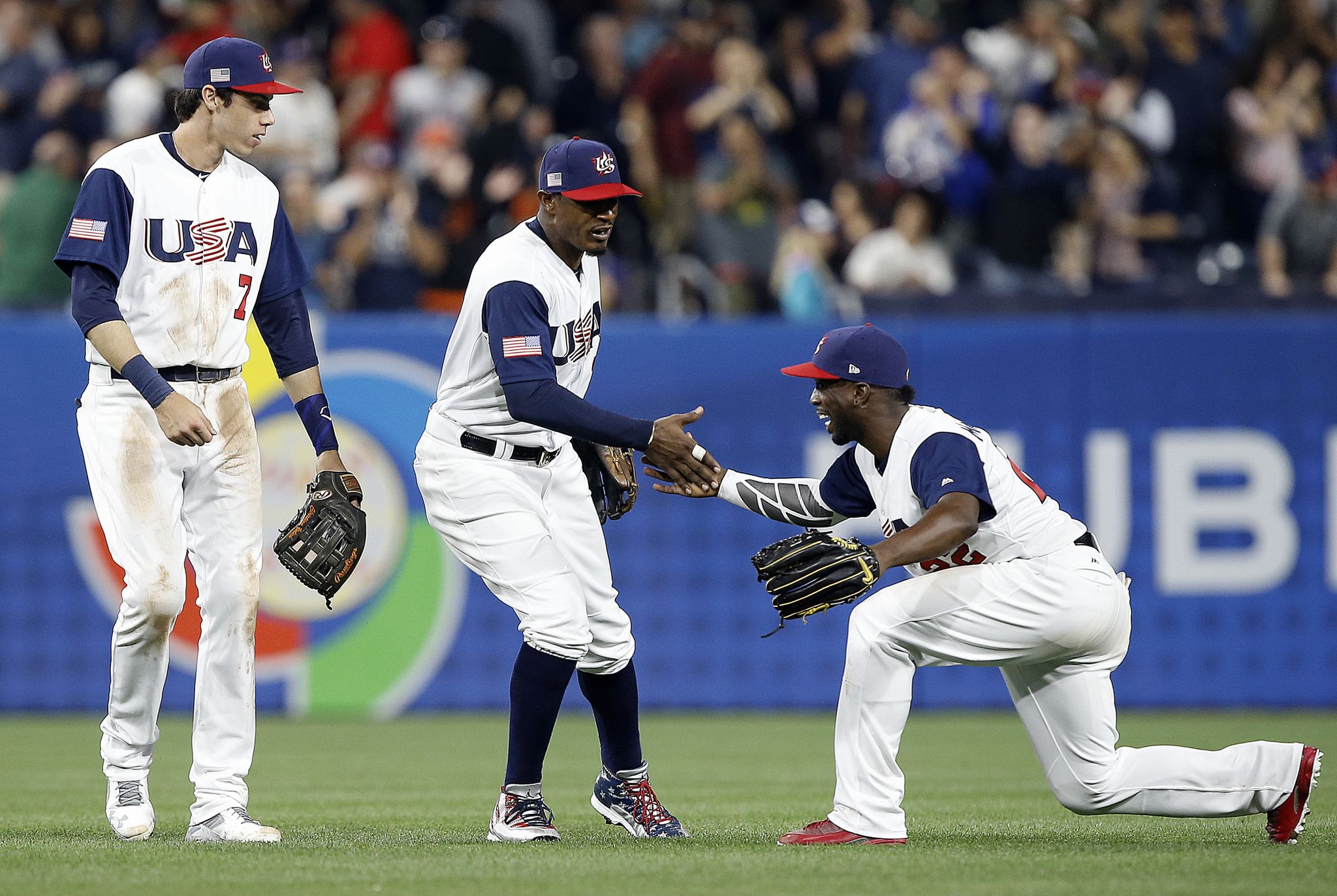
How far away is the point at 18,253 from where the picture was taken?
11422mm

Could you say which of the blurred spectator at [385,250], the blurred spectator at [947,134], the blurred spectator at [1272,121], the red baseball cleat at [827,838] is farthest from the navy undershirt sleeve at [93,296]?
the blurred spectator at [1272,121]

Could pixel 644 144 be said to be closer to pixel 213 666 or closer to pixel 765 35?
pixel 765 35

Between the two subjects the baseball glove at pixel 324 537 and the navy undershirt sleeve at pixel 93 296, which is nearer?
the navy undershirt sleeve at pixel 93 296

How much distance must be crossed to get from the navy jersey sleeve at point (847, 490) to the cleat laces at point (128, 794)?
253cm

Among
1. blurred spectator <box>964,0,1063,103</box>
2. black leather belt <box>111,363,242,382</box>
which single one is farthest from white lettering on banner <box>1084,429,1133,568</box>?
black leather belt <box>111,363,242,382</box>

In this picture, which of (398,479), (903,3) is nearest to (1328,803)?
(398,479)

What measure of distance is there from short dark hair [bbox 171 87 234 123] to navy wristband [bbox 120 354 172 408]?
909mm

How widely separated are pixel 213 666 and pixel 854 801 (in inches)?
85.2

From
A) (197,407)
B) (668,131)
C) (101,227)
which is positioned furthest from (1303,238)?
(101,227)

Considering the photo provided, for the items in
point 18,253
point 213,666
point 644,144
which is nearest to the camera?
point 213,666

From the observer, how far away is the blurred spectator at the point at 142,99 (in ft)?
41.1

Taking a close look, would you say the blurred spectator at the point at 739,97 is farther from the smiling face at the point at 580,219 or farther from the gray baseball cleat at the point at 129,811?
the gray baseball cleat at the point at 129,811

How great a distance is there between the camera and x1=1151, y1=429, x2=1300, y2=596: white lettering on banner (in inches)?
415

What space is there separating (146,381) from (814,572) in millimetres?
2202
